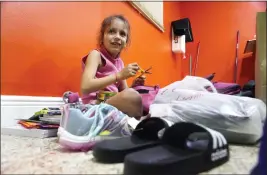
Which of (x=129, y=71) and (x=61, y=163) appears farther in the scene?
(x=129, y=71)

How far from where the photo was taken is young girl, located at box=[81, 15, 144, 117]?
67 centimetres

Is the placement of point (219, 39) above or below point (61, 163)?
above

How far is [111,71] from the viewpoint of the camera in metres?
0.91

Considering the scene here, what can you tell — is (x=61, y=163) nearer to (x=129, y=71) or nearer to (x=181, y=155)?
(x=181, y=155)

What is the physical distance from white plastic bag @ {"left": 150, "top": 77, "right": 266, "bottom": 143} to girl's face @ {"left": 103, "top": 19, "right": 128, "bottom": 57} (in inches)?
16.6

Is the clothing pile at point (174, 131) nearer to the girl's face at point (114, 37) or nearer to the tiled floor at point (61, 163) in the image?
the tiled floor at point (61, 163)

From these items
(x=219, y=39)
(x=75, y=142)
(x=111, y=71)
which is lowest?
(x=75, y=142)

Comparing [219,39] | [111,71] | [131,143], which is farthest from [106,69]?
[131,143]

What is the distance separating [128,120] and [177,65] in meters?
0.43

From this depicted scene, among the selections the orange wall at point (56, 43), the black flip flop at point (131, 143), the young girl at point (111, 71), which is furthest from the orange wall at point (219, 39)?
the black flip flop at point (131, 143)

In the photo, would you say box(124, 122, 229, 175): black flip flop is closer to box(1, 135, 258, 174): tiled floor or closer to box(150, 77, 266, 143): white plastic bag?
box(1, 135, 258, 174): tiled floor

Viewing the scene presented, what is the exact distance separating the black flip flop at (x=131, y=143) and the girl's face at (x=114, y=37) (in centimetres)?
55

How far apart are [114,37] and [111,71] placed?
0.45 feet

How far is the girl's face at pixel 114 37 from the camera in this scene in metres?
0.95
